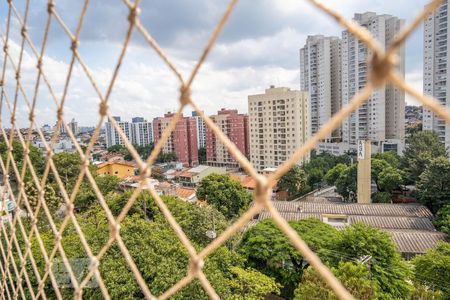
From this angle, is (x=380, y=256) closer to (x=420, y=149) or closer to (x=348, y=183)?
(x=348, y=183)

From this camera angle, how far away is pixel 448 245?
4.04m

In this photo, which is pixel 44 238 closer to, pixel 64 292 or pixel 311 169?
pixel 64 292

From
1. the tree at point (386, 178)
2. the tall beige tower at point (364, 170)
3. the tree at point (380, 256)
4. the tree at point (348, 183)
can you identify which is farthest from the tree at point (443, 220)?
the tree at point (348, 183)

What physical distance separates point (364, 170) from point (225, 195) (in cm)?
333

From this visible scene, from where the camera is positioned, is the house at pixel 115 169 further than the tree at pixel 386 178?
Yes

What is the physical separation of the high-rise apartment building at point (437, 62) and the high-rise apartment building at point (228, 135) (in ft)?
26.6

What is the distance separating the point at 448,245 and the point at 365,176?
3830 millimetres

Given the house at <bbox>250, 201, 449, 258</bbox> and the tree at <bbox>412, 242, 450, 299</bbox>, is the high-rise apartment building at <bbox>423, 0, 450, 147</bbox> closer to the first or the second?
the house at <bbox>250, 201, 449, 258</bbox>

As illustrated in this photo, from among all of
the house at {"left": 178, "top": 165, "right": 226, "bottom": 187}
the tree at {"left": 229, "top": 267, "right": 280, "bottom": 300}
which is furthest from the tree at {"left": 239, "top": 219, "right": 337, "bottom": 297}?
the house at {"left": 178, "top": 165, "right": 226, "bottom": 187}

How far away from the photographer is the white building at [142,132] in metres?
26.7

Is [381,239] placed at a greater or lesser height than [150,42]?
lesser

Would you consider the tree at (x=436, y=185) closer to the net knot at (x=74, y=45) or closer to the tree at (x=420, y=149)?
the tree at (x=420, y=149)

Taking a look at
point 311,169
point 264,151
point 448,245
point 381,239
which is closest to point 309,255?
point 381,239

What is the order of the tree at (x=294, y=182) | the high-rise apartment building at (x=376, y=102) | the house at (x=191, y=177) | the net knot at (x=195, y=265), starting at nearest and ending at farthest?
the net knot at (x=195, y=265)
the tree at (x=294, y=182)
the house at (x=191, y=177)
the high-rise apartment building at (x=376, y=102)
